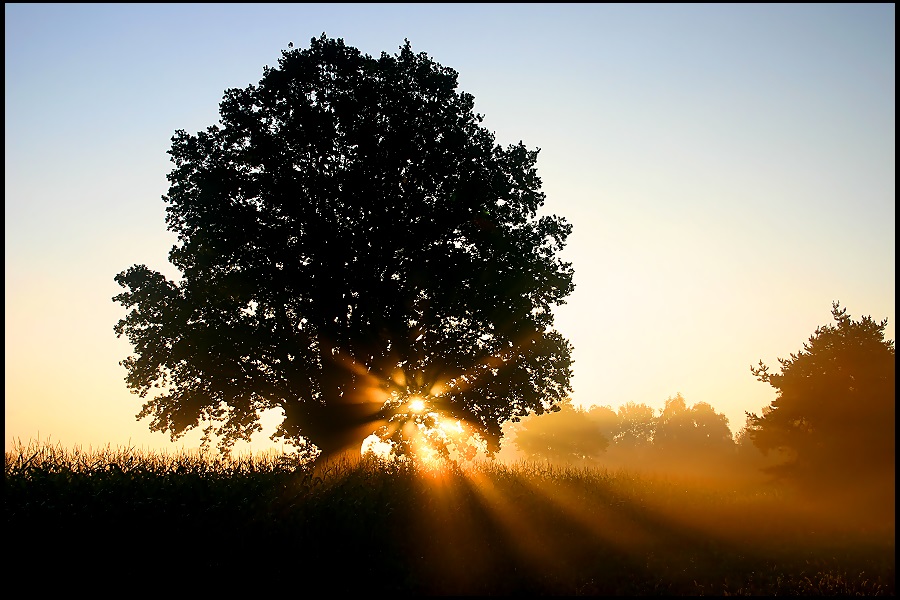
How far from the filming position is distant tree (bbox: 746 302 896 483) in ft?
99.4

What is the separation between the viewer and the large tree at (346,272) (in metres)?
19.1

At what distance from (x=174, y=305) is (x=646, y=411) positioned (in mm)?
186539

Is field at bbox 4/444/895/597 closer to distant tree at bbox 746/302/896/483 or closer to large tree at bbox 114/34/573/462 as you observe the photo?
large tree at bbox 114/34/573/462

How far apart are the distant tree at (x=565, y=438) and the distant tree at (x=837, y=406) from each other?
6005cm


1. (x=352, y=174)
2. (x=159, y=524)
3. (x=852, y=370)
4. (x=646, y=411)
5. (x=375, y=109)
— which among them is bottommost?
(x=646, y=411)

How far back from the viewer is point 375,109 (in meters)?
20.0

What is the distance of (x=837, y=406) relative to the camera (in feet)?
104

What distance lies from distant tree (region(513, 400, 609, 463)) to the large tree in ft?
255

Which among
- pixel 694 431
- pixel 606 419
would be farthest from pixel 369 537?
pixel 606 419

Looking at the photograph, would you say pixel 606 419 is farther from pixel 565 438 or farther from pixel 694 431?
pixel 565 438

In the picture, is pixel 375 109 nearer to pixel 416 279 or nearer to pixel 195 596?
pixel 416 279

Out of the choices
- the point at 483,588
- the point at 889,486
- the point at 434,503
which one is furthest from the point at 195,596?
the point at 889,486

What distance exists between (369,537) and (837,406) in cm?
3169

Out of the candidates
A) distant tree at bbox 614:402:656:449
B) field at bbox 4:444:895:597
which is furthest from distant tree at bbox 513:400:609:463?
field at bbox 4:444:895:597
